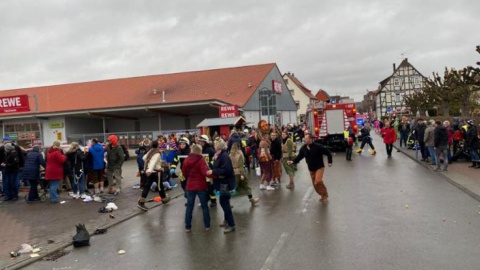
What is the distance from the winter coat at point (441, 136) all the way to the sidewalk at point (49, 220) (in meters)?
8.46

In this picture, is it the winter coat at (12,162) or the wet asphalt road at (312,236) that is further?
the winter coat at (12,162)

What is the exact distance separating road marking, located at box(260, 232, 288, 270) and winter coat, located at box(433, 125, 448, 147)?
893 centimetres

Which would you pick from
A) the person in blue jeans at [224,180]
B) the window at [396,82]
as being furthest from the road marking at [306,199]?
the window at [396,82]

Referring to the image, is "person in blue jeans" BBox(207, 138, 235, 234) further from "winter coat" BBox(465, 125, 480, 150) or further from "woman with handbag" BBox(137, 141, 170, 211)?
"winter coat" BBox(465, 125, 480, 150)

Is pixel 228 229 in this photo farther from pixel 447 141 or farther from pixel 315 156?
pixel 447 141

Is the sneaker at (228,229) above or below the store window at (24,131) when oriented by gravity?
below

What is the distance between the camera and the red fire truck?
77.8ft

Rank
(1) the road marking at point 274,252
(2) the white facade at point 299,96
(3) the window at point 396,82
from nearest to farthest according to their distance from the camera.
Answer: (1) the road marking at point 274,252 → (3) the window at point 396,82 → (2) the white facade at point 299,96

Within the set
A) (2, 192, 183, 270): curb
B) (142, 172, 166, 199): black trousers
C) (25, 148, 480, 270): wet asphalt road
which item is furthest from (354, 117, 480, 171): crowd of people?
(2, 192, 183, 270): curb

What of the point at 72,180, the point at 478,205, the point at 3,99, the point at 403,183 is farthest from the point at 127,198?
the point at 3,99

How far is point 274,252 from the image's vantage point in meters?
6.23

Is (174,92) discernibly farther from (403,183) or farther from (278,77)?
(403,183)

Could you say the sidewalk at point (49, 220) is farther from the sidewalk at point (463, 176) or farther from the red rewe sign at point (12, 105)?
the sidewalk at point (463, 176)

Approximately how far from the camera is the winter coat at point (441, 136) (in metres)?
13.8
